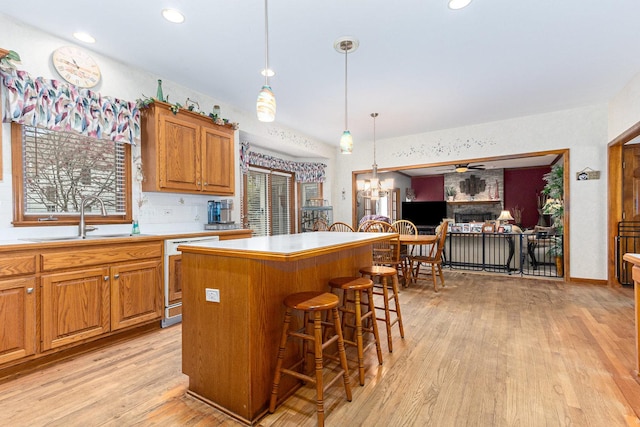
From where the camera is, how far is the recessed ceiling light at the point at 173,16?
2275 mm

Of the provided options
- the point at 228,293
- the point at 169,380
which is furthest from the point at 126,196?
the point at 228,293

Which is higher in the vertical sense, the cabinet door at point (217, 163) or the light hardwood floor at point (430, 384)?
the cabinet door at point (217, 163)

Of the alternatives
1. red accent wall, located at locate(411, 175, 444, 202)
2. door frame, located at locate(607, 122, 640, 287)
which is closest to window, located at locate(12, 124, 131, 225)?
door frame, located at locate(607, 122, 640, 287)

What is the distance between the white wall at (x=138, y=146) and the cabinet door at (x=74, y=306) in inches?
24.4

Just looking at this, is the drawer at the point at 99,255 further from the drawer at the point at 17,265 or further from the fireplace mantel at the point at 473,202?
the fireplace mantel at the point at 473,202

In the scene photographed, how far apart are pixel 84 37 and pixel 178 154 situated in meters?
1.19

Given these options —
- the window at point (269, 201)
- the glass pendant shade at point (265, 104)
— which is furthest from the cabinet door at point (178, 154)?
the glass pendant shade at point (265, 104)

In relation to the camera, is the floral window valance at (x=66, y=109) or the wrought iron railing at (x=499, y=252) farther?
the wrought iron railing at (x=499, y=252)

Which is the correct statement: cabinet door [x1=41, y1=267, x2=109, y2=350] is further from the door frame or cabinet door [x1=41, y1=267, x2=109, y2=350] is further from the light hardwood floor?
the door frame

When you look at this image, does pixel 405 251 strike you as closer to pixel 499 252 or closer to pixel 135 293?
pixel 499 252

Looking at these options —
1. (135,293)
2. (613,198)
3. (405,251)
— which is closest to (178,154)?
(135,293)

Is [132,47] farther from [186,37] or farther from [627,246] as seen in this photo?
[627,246]

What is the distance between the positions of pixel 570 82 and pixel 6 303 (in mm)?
5592

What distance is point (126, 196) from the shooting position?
3.10m
